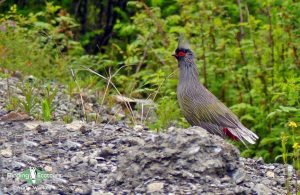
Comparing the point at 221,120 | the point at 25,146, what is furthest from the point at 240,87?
the point at 25,146

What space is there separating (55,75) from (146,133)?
3.17 meters

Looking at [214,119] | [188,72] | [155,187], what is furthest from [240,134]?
[155,187]

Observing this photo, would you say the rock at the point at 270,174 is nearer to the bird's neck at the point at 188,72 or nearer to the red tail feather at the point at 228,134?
the red tail feather at the point at 228,134

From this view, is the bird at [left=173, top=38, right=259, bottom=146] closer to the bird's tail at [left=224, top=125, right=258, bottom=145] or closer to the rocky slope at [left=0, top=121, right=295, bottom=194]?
the bird's tail at [left=224, top=125, right=258, bottom=145]

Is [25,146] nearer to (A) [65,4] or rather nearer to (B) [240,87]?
(B) [240,87]

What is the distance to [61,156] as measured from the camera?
312 inches

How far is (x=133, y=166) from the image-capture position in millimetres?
7219

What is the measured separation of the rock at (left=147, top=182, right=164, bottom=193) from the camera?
700cm

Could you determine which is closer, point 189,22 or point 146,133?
point 146,133

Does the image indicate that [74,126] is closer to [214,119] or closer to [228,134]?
[214,119]

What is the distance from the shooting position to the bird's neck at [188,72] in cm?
958

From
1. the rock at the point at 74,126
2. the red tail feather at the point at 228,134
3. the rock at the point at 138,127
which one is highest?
the rock at the point at 74,126

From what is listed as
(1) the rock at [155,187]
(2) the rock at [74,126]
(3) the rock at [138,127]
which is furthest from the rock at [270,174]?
(2) the rock at [74,126]

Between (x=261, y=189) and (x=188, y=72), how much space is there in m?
2.62
